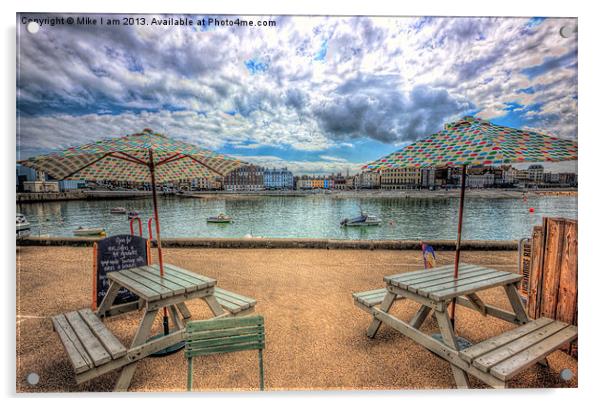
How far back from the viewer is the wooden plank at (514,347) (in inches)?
73.9

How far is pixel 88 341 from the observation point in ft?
7.27

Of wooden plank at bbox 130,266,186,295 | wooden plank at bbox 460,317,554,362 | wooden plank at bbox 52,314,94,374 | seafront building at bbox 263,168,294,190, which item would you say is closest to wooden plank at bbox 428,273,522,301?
wooden plank at bbox 460,317,554,362

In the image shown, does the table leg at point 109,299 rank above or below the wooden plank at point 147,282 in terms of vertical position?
below

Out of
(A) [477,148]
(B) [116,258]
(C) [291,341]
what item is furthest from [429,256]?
(B) [116,258]

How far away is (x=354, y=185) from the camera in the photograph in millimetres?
33438

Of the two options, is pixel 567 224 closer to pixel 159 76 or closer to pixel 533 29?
pixel 533 29

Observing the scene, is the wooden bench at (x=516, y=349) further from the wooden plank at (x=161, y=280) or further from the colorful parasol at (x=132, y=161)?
the colorful parasol at (x=132, y=161)

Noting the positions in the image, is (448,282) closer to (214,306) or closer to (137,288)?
(214,306)

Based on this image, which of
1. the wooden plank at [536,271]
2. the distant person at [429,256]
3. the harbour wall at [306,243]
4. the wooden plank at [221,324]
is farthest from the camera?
the harbour wall at [306,243]

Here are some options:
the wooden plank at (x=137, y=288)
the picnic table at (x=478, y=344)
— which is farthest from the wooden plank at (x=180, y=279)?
the picnic table at (x=478, y=344)

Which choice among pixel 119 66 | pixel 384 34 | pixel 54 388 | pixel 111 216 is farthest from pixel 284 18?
pixel 111 216

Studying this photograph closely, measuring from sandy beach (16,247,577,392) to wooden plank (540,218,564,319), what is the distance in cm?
45

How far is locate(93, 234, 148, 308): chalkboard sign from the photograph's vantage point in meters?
A: 3.16

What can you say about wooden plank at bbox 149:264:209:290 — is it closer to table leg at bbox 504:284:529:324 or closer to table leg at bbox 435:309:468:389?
table leg at bbox 435:309:468:389
